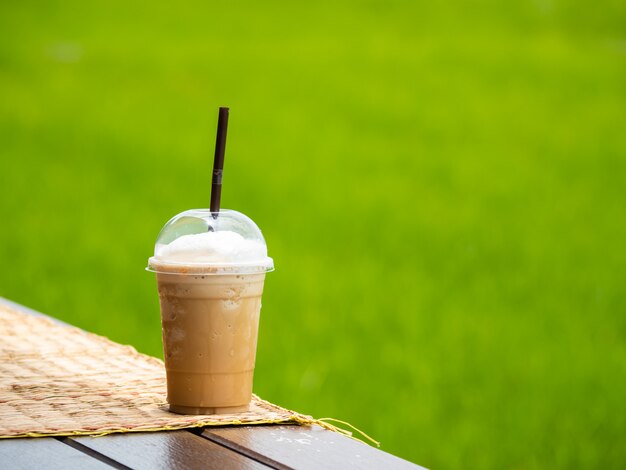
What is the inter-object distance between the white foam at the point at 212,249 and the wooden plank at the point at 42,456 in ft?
1.11

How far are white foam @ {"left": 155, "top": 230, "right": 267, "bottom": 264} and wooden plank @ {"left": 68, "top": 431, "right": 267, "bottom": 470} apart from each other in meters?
0.27

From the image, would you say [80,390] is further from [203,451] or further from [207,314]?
[203,451]

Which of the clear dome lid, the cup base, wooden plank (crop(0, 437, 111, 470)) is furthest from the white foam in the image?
wooden plank (crop(0, 437, 111, 470))

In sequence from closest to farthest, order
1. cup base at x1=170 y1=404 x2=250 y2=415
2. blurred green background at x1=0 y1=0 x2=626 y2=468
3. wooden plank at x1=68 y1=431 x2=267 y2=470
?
wooden plank at x1=68 y1=431 x2=267 y2=470
cup base at x1=170 y1=404 x2=250 y2=415
blurred green background at x1=0 y1=0 x2=626 y2=468

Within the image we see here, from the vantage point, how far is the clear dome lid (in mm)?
1508

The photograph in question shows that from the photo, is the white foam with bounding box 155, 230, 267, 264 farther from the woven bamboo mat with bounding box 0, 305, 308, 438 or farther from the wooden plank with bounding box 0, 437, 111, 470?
the wooden plank with bounding box 0, 437, 111, 470

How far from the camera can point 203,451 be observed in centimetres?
126

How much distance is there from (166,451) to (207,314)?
0.29 m

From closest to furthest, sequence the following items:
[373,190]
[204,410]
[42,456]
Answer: [42,456] < [204,410] < [373,190]

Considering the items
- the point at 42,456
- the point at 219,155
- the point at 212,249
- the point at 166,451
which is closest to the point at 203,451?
the point at 166,451

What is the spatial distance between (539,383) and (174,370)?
3.00 meters

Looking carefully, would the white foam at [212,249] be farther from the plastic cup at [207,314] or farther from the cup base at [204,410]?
the cup base at [204,410]

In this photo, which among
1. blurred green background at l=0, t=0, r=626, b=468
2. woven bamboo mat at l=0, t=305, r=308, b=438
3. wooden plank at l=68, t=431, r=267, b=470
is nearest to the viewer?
wooden plank at l=68, t=431, r=267, b=470

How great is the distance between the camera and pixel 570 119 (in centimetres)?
838
